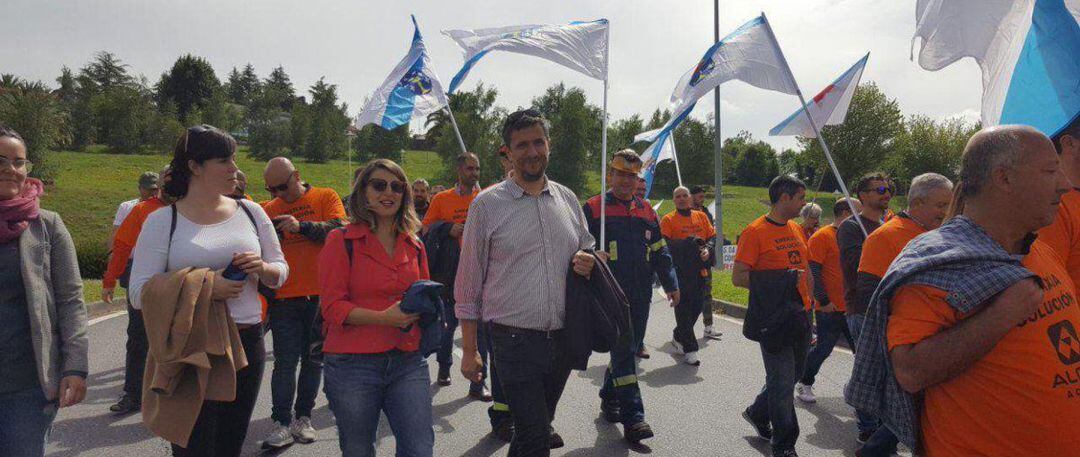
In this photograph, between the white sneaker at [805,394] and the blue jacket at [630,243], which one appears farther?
the white sneaker at [805,394]

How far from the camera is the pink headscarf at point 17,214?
2.49 meters

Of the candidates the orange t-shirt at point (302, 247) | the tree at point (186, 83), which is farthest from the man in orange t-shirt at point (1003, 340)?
the tree at point (186, 83)

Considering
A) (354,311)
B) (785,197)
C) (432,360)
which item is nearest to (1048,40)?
(785,197)

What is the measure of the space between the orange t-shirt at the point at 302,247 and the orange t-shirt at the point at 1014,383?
375 cm

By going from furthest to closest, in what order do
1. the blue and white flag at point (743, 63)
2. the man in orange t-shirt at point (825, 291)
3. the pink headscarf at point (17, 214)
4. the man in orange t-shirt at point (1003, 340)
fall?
the blue and white flag at point (743, 63) → the man in orange t-shirt at point (825, 291) → the pink headscarf at point (17, 214) → the man in orange t-shirt at point (1003, 340)

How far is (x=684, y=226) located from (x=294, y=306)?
526 cm

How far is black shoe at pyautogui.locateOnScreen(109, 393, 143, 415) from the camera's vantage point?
521cm

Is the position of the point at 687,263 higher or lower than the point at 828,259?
lower

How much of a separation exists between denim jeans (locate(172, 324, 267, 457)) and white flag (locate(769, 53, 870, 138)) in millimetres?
6558

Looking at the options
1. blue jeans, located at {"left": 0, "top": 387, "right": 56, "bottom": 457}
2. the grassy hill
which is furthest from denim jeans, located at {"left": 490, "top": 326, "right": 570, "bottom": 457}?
the grassy hill

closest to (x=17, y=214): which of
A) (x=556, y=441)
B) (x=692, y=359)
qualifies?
(x=556, y=441)

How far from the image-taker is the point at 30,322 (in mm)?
2562

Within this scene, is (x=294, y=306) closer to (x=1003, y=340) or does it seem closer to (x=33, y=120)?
(x=1003, y=340)

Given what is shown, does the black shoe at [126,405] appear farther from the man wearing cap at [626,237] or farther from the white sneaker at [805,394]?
the white sneaker at [805,394]
